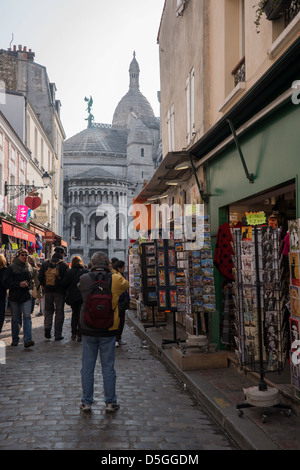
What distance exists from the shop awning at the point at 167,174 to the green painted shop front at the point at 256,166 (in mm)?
651

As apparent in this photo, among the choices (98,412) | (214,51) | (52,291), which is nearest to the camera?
(98,412)

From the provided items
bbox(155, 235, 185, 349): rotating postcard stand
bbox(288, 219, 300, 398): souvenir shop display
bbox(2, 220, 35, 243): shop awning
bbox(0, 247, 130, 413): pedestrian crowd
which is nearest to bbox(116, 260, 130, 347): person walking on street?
bbox(0, 247, 130, 413): pedestrian crowd

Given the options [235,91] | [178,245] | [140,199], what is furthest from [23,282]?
[140,199]

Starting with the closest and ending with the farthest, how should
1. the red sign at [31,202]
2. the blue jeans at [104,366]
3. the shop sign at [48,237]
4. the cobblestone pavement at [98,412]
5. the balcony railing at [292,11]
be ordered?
the cobblestone pavement at [98,412] < the blue jeans at [104,366] < the balcony railing at [292,11] < the red sign at [31,202] < the shop sign at [48,237]

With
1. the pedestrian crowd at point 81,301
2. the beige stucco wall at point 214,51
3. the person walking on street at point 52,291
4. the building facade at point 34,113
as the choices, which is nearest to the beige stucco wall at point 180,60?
the beige stucco wall at point 214,51

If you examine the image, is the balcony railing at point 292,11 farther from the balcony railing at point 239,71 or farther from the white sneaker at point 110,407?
the white sneaker at point 110,407

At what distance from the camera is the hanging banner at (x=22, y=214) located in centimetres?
1803

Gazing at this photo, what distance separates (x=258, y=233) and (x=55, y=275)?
5.83 meters

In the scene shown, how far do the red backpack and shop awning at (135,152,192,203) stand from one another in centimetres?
420

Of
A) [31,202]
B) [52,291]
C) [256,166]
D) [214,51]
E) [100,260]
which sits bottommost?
[52,291]

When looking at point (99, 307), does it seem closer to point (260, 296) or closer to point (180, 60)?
point (260, 296)

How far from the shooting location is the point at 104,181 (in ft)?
240

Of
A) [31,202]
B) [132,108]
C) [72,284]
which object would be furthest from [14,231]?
[132,108]

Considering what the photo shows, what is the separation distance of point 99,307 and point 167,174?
21.0ft
